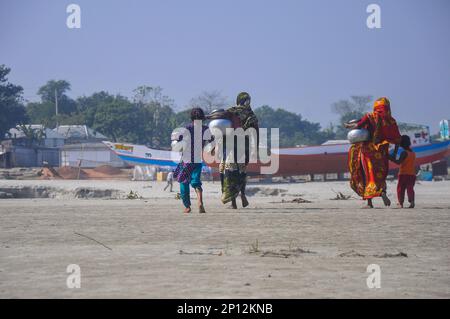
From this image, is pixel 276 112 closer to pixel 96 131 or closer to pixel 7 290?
pixel 96 131

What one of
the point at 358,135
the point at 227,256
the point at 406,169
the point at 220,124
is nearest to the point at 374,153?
the point at 358,135

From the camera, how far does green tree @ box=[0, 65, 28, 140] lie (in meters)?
71.6

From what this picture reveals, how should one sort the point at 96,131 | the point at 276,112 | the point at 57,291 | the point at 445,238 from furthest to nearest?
the point at 276,112
the point at 96,131
the point at 445,238
the point at 57,291

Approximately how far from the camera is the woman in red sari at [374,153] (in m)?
12.4

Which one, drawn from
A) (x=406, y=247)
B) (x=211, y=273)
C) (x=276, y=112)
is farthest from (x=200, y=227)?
(x=276, y=112)

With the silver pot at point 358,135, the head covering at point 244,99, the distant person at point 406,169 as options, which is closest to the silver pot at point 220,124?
the head covering at point 244,99

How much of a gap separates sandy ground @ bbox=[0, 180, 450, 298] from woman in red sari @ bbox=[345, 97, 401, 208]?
2115 mm

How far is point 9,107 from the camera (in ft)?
239

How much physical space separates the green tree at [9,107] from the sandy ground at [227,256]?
64.2 meters

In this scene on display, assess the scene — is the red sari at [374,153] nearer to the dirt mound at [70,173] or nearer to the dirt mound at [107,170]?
the dirt mound at [70,173]

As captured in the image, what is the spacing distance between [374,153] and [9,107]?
65254 millimetres

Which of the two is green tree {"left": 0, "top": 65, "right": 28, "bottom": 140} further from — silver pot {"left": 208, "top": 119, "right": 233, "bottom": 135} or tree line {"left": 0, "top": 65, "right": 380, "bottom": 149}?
silver pot {"left": 208, "top": 119, "right": 233, "bottom": 135}
